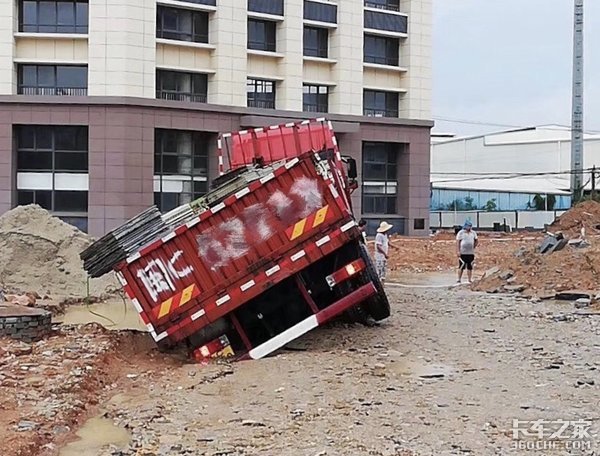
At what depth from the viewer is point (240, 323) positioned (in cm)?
1146

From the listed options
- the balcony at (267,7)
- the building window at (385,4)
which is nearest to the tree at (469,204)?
the building window at (385,4)

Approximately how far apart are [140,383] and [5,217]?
518 inches

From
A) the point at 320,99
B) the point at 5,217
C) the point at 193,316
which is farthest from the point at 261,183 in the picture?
the point at 320,99

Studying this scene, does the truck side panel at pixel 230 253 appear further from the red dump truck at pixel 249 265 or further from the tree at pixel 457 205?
the tree at pixel 457 205

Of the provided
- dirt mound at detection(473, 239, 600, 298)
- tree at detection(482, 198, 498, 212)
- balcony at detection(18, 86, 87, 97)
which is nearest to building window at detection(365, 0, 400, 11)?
balcony at detection(18, 86, 87, 97)

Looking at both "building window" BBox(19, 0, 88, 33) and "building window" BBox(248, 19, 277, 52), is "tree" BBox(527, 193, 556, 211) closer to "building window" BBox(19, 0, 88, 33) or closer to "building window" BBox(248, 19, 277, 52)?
"building window" BBox(248, 19, 277, 52)

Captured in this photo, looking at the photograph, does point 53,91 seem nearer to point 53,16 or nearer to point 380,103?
point 53,16

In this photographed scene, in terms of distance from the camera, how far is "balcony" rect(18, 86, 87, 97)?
1438 inches

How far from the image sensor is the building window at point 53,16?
36.5 m

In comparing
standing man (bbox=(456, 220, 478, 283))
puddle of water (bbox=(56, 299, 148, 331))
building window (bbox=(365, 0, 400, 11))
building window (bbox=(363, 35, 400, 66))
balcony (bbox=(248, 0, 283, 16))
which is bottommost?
puddle of water (bbox=(56, 299, 148, 331))

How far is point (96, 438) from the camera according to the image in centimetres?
791

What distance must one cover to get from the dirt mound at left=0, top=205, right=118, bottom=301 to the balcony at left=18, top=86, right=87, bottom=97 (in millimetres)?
15176

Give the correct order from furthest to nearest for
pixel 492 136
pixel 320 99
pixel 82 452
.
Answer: pixel 492 136 < pixel 320 99 < pixel 82 452

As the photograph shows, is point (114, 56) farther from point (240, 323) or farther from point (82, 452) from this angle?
point (82, 452)
